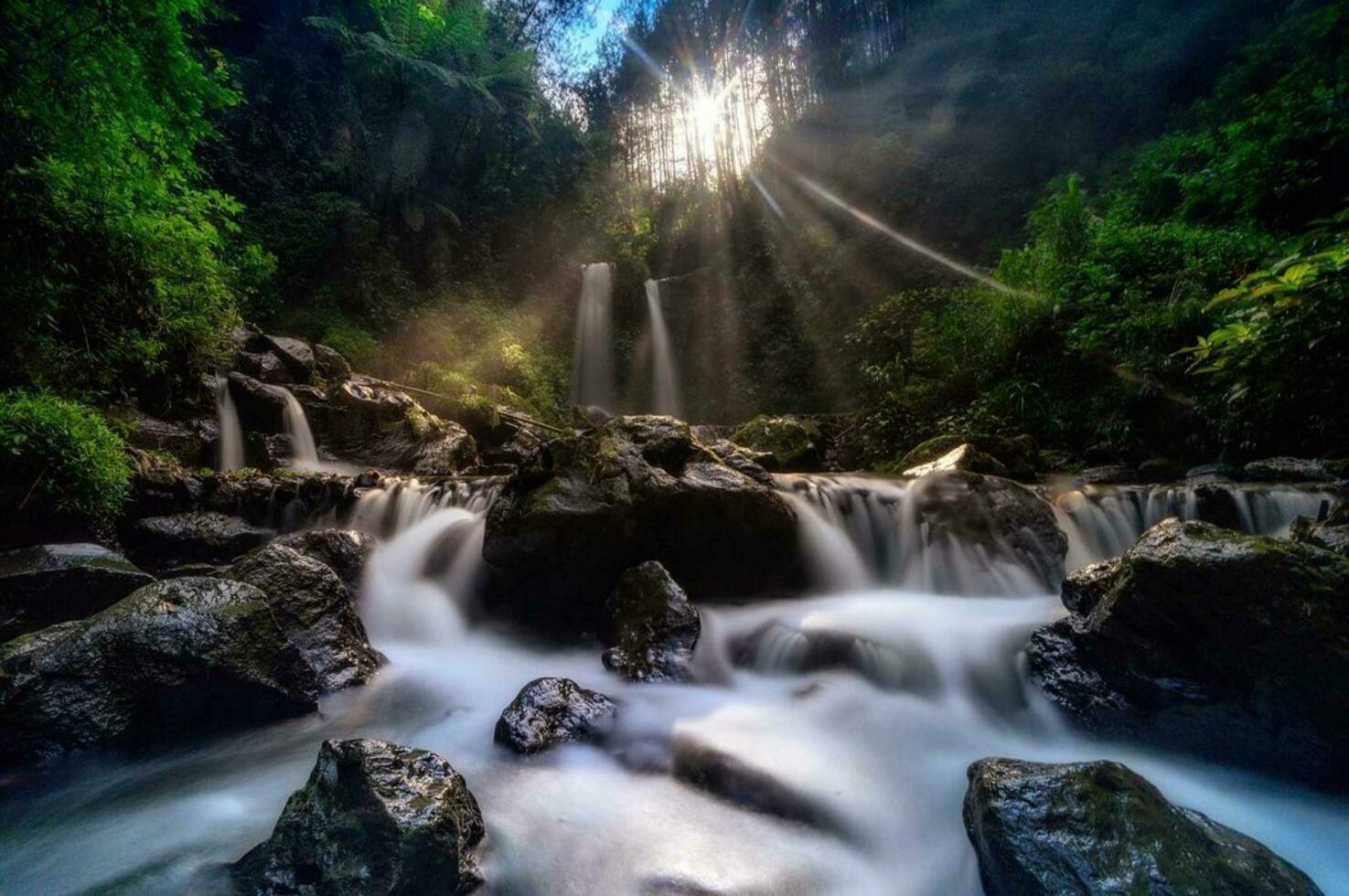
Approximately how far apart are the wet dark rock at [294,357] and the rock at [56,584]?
7.12m

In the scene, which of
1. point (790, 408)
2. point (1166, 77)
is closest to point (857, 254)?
point (790, 408)

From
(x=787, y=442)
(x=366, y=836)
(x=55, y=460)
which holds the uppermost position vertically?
(x=55, y=460)

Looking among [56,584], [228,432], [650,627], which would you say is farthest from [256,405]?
[650,627]

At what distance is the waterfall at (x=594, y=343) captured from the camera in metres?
19.3

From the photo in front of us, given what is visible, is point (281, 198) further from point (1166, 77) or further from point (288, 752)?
point (1166, 77)

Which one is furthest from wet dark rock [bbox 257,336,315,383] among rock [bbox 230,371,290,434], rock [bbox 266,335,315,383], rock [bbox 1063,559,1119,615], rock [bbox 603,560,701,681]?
rock [bbox 1063,559,1119,615]

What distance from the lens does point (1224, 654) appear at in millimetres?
2842

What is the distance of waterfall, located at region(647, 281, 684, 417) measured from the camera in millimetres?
18734

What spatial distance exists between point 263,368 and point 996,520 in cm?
1152

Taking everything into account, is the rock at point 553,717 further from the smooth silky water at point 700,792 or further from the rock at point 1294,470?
the rock at point 1294,470

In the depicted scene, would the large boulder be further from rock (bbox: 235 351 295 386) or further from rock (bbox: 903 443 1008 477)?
rock (bbox: 235 351 295 386)

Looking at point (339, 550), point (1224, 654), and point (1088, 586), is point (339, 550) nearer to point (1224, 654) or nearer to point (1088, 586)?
point (1088, 586)

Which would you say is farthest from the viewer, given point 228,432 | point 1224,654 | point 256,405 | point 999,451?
point 256,405

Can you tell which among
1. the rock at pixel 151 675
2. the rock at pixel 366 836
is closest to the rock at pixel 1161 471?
the rock at pixel 366 836
